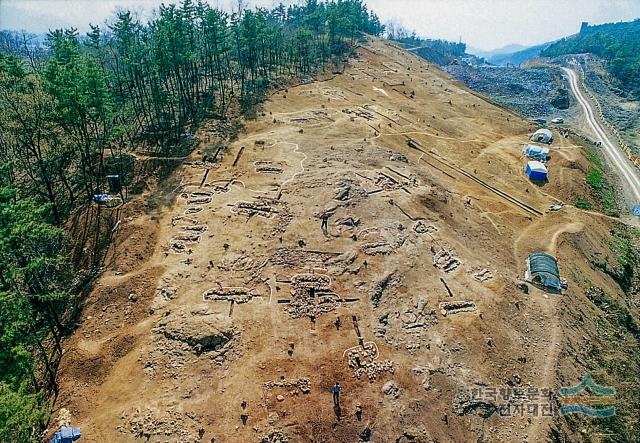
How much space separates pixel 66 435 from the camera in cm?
2283

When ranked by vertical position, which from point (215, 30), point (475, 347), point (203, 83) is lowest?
point (475, 347)

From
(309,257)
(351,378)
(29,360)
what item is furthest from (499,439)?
(29,360)

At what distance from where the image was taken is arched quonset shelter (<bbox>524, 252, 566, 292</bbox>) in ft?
116

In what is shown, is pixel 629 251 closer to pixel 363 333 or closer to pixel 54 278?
pixel 363 333

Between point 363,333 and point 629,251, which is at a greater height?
point 363,333

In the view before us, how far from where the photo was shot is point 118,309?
3080cm

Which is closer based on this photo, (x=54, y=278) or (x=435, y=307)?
(x=435, y=307)

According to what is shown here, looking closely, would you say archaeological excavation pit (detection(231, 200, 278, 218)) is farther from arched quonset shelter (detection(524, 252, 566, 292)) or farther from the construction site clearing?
arched quonset shelter (detection(524, 252, 566, 292))

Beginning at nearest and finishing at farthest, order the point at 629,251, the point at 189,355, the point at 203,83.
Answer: the point at 189,355 → the point at 629,251 → the point at 203,83

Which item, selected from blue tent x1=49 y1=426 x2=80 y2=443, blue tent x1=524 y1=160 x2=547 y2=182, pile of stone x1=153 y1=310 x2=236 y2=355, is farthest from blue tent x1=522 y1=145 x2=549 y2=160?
blue tent x1=49 y1=426 x2=80 y2=443

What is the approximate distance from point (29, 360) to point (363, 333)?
19.5 meters

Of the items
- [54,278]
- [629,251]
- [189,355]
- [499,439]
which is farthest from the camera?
[629,251]

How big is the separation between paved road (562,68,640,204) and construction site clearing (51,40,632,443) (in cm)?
1737

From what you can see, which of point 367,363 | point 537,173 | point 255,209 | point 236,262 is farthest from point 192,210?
point 537,173
